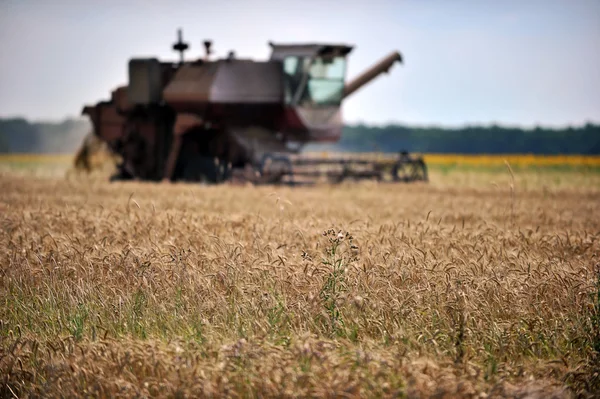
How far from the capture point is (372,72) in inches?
910

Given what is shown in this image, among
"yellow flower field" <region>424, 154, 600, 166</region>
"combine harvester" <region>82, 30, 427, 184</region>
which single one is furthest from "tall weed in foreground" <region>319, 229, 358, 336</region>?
"yellow flower field" <region>424, 154, 600, 166</region>

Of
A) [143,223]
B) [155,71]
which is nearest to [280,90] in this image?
[155,71]

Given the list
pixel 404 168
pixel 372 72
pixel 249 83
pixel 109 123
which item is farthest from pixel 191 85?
pixel 404 168

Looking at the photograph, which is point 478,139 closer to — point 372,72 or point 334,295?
point 372,72

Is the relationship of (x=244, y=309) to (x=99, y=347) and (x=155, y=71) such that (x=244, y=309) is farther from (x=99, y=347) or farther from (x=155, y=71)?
(x=155, y=71)

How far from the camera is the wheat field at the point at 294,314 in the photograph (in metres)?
3.91

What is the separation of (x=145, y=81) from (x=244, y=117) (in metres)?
2.91

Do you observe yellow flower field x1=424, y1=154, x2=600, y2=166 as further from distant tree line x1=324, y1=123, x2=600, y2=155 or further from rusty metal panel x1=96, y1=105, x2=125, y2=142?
rusty metal panel x1=96, y1=105, x2=125, y2=142

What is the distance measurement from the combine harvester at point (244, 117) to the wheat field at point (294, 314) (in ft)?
40.7

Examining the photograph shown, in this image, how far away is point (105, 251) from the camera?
268 inches

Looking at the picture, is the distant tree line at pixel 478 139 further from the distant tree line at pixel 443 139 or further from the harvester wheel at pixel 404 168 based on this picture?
the harvester wheel at pixel 404 168

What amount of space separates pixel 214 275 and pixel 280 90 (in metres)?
15.6

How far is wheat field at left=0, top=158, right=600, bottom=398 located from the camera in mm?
3914

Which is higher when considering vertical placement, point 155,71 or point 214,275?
point 155,71
